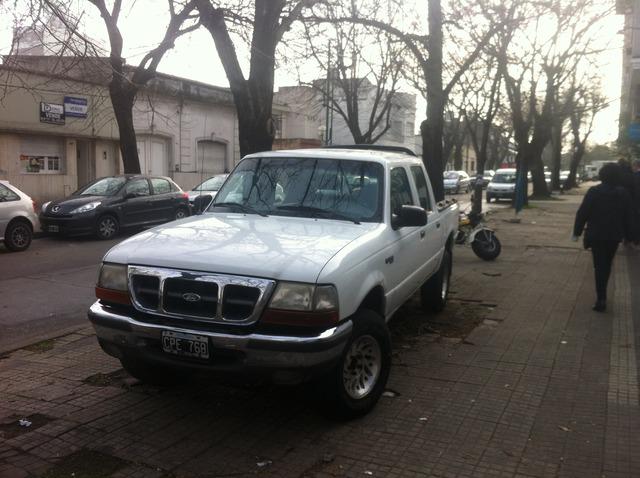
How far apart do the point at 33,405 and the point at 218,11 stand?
7.38 meters

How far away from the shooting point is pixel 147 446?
3918 mm

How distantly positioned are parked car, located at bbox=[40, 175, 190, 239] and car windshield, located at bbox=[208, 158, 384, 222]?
30.9ft

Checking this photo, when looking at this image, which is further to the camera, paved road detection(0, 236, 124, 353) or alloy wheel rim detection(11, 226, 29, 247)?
alloy wheel rim detection(11, 226, 29, 247)

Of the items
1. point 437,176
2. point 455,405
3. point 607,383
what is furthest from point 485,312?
point 437,176

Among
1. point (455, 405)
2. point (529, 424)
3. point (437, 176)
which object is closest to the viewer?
point (529, 424)

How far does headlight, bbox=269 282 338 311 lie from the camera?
371cm

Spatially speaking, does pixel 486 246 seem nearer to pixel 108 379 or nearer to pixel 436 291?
pixel 436 291

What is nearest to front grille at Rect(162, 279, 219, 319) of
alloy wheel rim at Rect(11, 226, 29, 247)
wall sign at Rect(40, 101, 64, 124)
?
alloy wheel rim at Rect(11, 226, 29, 247)

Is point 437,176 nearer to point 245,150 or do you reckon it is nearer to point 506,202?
point 245,150

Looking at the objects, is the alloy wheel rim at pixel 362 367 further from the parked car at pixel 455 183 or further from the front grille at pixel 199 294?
the parked car at pixel 455 183

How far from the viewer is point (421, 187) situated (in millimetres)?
6570

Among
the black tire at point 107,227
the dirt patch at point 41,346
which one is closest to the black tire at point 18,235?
the black tire at point 107,227

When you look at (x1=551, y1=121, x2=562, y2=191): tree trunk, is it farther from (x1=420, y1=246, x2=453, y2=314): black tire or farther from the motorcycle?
(x1=420, y1=246, x2=453, y2=314): black tire

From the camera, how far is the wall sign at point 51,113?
71.5 ft
